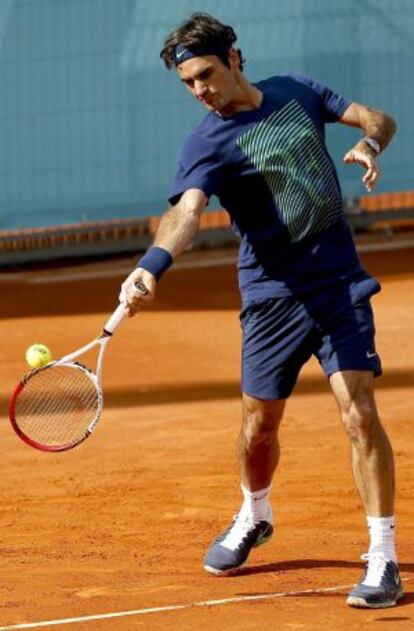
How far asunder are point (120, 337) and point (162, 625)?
22.1ft

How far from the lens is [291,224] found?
7941mm

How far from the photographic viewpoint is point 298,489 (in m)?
10.1

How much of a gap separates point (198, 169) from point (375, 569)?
174cm

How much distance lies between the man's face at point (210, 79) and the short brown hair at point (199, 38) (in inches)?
1.5

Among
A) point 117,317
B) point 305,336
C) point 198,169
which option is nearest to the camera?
point 117,317

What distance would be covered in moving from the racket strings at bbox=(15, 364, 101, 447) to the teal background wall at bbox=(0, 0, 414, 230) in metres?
8.05

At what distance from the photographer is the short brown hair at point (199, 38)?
7.73m

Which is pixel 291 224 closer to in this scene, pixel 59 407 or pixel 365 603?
pixel 59 407

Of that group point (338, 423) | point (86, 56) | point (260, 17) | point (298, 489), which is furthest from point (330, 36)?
point (298, 489)

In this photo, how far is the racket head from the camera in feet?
27.8

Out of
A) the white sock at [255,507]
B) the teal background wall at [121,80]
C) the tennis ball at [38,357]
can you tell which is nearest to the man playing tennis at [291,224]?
the white sock at [255,507]

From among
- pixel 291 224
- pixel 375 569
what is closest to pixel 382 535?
pixel 375 569

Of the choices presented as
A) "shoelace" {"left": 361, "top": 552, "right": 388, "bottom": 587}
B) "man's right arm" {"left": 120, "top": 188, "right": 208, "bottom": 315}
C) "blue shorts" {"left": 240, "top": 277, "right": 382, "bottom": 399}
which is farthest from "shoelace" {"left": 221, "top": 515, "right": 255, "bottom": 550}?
"man's right arm" {"left": 120, "top": 188, "right": 208, "bottom": 315}

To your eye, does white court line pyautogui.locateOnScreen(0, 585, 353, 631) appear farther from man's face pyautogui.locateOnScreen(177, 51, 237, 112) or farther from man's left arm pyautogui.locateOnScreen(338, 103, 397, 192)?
man's face pyautogui.locateOnScreen(177, 51, 237, 112)
